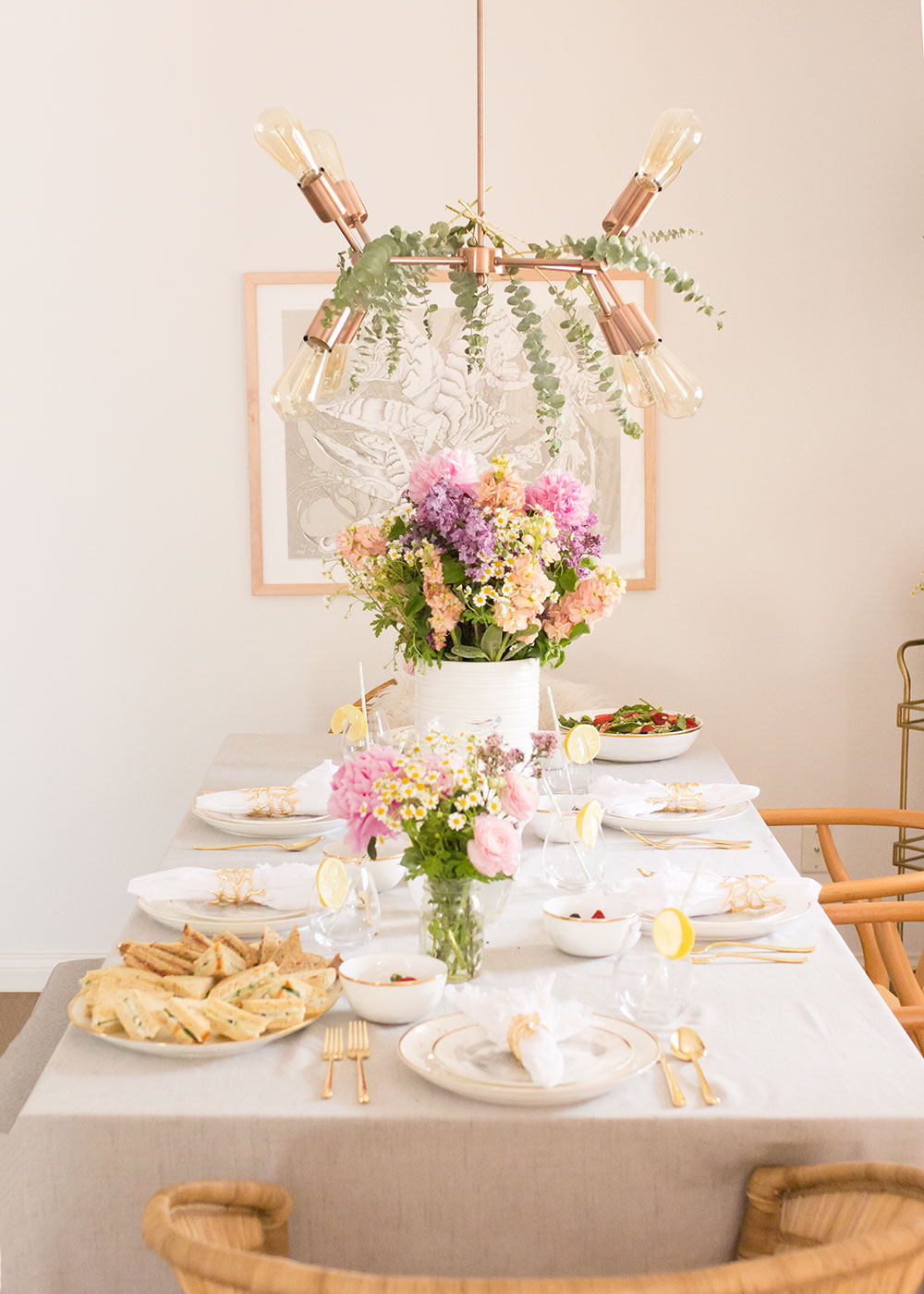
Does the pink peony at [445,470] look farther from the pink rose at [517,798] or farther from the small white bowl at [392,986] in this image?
the small white bowl at [392,986]

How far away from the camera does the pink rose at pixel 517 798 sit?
1390 millimetres

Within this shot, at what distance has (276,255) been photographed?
325 cm

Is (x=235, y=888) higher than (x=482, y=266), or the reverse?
(x=482, y=266)

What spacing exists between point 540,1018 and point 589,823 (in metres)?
0.49

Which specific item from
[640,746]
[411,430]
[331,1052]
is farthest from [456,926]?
[411,430]

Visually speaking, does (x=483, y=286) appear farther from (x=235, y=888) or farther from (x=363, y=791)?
(x=235, y=888)

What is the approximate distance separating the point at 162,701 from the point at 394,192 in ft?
5.08

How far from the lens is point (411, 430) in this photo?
3.26 metres

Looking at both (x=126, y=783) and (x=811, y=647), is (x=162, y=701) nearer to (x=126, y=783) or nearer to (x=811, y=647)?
(x=126, y=783)

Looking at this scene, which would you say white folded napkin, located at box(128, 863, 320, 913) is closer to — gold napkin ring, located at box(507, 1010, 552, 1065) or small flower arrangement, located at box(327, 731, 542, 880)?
small flower arrangement, located at box(327, 731, 542, 880)

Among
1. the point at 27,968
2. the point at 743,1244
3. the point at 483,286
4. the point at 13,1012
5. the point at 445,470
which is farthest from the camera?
the point at 27,968

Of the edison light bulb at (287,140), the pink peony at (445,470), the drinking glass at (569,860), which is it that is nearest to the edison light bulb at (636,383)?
the pink peony at (445,470)

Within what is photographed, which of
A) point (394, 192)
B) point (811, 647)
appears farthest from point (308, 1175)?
point (394, 192)

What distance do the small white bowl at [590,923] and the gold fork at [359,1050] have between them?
0.29 metres
